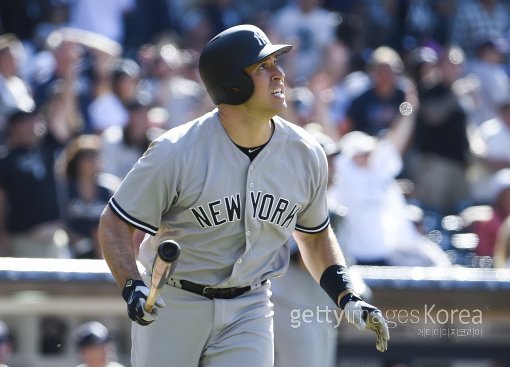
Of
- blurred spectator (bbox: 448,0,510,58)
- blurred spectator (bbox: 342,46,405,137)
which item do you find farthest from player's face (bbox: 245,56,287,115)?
blurred spectator (bbox: 448,0,510,58)

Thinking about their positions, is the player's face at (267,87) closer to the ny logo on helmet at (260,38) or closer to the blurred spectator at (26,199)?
the ny logo on helmet at (260,38)

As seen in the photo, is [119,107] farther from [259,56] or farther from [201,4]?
[259,56]

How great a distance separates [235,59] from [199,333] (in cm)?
109

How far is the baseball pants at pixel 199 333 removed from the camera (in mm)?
4781

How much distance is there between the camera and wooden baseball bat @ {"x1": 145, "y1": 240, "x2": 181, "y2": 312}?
13.8ft

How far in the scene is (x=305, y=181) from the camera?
4.95m

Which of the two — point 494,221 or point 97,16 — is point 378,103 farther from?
point 97,16

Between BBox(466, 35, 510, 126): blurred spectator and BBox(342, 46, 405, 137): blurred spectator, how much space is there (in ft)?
3.60

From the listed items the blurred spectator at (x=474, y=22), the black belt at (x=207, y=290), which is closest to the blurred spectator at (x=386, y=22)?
the blurred spectator at (x=474, y=22)

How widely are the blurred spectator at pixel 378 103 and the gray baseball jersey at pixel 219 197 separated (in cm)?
607

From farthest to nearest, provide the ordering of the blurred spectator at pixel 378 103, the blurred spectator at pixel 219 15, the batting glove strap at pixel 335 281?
the blurred spectator at pixel 219 15, the blurred spectator at pixel 378 103, the batting glove strap at pixel 335 281

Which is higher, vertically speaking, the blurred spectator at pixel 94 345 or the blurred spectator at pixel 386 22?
the blurred spectator at pixel 386 22

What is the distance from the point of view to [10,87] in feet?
33.0

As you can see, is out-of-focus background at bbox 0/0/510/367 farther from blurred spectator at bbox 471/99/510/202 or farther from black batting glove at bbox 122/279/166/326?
black batting glove at bbox 122/279/166/326
